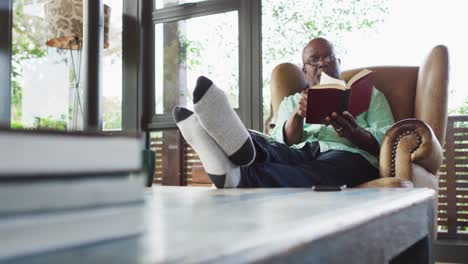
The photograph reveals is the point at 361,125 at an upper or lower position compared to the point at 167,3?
lower

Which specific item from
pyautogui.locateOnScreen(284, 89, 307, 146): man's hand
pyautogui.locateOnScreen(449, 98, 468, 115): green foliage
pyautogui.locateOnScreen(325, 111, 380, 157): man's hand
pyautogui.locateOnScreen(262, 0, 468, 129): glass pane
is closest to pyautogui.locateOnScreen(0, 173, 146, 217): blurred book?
pyautogui.locateOnScreen(325, 111, 380, 157): man's hand

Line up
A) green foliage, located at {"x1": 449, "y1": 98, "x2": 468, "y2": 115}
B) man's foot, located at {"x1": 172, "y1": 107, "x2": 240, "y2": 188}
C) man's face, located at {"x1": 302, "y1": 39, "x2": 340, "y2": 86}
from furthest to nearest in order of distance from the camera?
1. green foliage, located at {"x1": 449, "y1": 98, "x2": 468, "y2": 115}
2. man's face, located at {"x1": 302, "y1": 39, "x2": 340, "y2": 86}
3. man's foot, located at {"x1": 172, "y1": 107, "x2": 240, "y2": 188}

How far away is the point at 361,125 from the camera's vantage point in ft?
7.93

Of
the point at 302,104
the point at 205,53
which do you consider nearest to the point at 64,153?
the point at 302,104

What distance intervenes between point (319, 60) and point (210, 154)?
1118mm

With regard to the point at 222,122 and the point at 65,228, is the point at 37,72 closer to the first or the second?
the point at 222,122

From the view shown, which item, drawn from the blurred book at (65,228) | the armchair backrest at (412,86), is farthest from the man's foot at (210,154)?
the blurred book at (65,228)

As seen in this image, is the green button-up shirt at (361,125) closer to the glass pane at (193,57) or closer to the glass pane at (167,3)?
the glass pane at (193,57)

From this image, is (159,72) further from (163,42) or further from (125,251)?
(125,251)

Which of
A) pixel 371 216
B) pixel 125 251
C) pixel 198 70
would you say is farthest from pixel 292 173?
pixel 198 70

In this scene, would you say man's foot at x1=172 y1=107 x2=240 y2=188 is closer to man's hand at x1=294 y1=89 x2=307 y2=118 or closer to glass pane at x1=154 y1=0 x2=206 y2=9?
man's hand at x1=294 y1=89 x2=307 y2=118

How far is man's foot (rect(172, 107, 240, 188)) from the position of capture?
1.63 m

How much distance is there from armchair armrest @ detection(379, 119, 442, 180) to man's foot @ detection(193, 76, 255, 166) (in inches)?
25.3

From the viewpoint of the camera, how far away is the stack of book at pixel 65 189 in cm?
23
